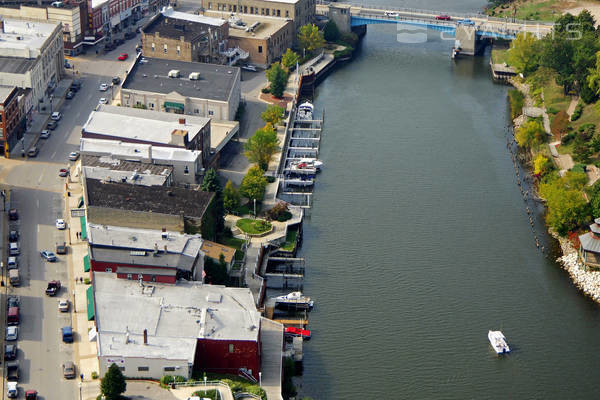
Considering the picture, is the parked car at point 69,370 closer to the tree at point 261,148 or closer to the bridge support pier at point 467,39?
the tree at point 261,148

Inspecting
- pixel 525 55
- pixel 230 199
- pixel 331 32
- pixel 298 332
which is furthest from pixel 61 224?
pixel 525 55

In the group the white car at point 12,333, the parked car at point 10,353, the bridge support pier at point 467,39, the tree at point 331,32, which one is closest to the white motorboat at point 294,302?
the white car at point 12,333

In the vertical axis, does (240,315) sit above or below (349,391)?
above

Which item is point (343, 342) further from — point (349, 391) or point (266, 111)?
point (266, 111)

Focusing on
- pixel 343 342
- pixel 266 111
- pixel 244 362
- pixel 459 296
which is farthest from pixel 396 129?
pixel 244 362

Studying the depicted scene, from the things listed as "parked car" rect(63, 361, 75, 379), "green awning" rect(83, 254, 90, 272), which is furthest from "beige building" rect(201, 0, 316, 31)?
"parked car" rect(63, 361, 75, 379)
